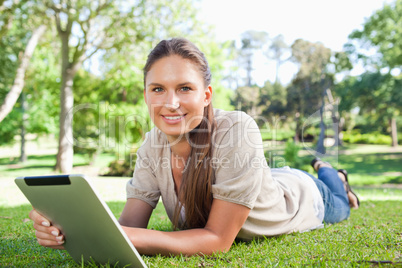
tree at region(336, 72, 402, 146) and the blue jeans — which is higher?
tree at region(336, 72, 402, 146)

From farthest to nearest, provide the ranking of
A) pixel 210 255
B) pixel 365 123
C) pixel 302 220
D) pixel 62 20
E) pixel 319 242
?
1. pixel 365 123
2. pixel 62 20
3. pixel 302 220
4. pixel 319 242
5. pixel 210 255

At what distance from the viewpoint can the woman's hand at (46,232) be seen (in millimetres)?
1861

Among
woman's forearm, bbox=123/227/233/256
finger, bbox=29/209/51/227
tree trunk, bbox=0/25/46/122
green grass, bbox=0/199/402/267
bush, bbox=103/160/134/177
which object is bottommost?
bush, bbox=103/160/134/177

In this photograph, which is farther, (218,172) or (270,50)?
(270,50)

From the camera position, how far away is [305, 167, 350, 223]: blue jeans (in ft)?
10.7

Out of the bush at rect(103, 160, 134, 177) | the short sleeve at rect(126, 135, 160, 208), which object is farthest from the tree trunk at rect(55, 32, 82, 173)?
the short sleeve at rect(126, 135, 160, 208)

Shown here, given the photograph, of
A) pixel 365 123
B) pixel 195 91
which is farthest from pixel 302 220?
pixel 365 123

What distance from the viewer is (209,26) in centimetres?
1873

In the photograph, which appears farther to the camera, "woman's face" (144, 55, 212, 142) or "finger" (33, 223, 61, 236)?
"woman's face" (144, 55, 212, 142)

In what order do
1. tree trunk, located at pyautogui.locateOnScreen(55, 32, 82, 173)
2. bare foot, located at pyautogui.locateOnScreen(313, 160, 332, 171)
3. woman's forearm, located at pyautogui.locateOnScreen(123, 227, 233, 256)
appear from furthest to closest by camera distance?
tree trunk, located at pyautogui.locateOnScreen(55, 32, 82, 173), bare foot, located at pyautogui.locateOnScreen(313, 160, 332, 171), woman's forearm, located at pyautogui.locateOnScreen(123, 227, 233, 256)

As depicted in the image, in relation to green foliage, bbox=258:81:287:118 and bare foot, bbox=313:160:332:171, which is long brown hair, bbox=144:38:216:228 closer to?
bare foot, bbox=313:160:332:171

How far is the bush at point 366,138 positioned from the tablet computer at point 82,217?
3587 cm

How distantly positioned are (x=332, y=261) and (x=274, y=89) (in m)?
25.2

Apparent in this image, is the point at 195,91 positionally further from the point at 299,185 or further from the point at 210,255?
the point at 299,185
